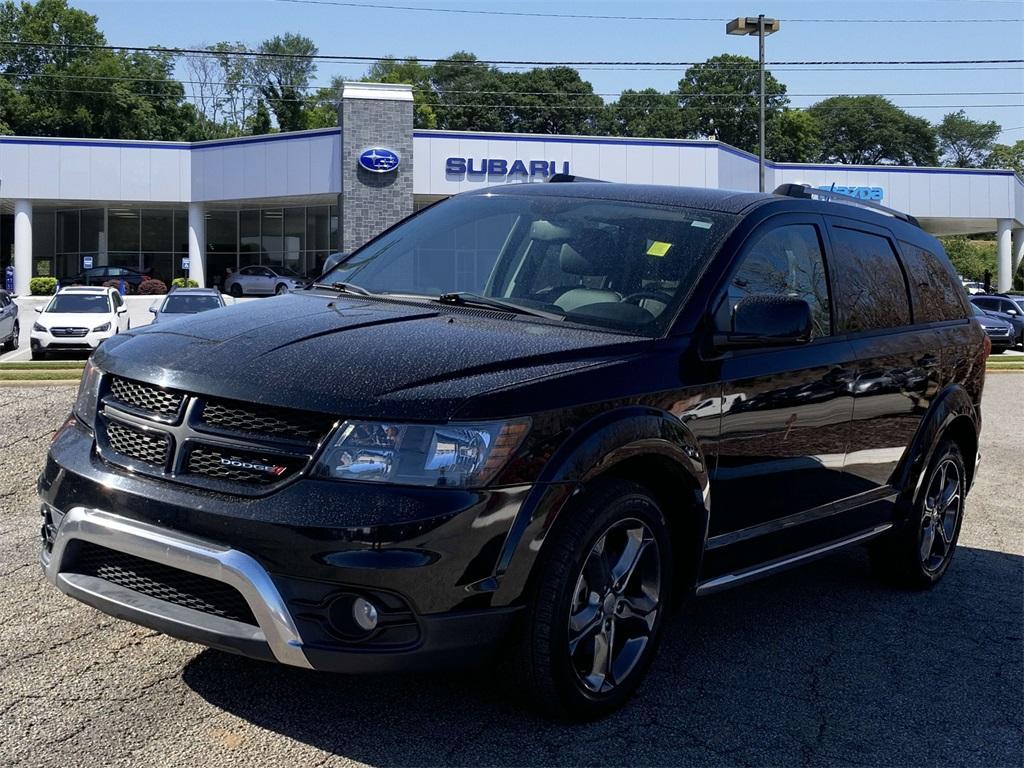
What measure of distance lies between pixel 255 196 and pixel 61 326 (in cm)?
2390

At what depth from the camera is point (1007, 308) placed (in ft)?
102

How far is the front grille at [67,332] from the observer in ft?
73.3

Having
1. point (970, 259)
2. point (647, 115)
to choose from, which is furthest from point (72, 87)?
point (970, 259)

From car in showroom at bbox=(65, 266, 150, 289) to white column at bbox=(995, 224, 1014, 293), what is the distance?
42.4 meters

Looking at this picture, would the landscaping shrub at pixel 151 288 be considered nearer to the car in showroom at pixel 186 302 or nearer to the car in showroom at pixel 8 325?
the car in showroom at pixel 8 325

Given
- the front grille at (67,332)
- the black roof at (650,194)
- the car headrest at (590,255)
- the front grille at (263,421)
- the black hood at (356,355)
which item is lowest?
the front grille at (67,332)

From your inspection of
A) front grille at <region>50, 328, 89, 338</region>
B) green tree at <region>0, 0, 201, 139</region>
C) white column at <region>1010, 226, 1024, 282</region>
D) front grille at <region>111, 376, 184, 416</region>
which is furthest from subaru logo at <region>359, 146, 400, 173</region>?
green tree at <region>0, 0, 201, 139</region>

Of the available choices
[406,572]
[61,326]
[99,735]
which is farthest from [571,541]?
[61,326]

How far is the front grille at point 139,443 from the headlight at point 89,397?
139 mm

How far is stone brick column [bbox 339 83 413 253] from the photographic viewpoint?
38.4m

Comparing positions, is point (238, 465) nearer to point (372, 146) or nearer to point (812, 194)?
point (812, 194)

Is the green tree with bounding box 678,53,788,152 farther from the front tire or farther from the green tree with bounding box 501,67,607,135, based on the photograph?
the front tire

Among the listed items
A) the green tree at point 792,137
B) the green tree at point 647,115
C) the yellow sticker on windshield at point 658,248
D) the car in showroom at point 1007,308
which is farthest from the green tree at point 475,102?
the yellow sticker on windshield at point 658,248

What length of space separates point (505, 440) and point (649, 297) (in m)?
1.16
